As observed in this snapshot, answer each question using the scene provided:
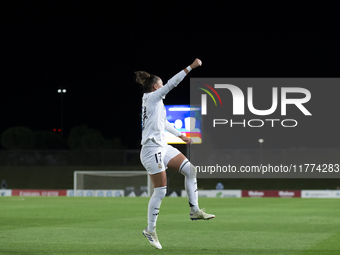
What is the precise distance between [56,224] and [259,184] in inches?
1268

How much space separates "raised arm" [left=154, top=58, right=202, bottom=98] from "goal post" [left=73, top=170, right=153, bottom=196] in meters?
29.7

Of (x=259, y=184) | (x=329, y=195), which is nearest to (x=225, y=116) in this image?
(x=259, y=184)

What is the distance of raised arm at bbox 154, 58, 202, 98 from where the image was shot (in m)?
8.13

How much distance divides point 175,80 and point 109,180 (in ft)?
105

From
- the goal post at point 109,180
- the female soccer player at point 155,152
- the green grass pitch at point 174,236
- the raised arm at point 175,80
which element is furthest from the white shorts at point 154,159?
the goal post at point 109,180

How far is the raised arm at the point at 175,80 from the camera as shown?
813 cm

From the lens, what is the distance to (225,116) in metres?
42.5

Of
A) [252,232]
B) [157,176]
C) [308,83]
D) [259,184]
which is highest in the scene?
[308,83]

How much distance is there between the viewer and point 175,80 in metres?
8.12

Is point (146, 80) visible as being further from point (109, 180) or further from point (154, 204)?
point (109, 180)

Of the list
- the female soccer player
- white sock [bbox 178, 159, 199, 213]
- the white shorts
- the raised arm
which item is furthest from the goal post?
the raised arm

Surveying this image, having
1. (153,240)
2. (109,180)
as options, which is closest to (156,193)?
(153,240)

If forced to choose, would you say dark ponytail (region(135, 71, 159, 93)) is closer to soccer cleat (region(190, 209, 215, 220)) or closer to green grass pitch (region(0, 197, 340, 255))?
soccer cleat (region(190, 209, 215, 220))

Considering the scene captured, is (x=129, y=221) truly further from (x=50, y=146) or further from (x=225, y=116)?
(x=50, y=146)
